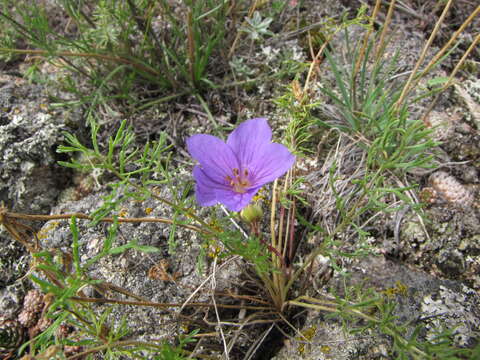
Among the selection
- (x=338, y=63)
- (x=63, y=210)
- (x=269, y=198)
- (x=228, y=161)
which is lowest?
(x=63, y=210)

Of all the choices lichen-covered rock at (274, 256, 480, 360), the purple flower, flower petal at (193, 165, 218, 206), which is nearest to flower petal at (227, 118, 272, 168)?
the purple flower

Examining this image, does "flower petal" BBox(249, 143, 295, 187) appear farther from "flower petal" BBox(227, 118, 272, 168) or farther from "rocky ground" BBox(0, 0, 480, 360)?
"rocky ground" BBox(0, 0, 480, 360)

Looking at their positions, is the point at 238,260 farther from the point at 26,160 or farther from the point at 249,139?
the point at 26,160

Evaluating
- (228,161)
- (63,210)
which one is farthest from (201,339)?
(63,210)

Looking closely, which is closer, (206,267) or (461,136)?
(206,267)

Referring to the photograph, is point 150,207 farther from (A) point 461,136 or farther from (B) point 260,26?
(A) point 461,136

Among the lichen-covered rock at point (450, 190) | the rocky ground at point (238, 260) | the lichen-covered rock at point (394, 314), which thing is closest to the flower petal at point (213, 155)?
the rocky ground at point (238, 260)

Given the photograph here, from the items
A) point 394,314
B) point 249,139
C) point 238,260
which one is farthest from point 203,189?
point 394,314
